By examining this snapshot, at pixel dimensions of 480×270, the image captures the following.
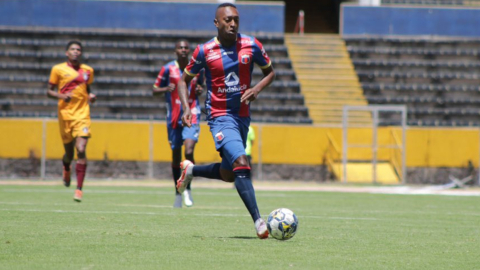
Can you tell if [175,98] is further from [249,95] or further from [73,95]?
[249,95]

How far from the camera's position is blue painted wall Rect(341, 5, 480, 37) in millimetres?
32344

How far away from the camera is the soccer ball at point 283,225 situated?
26.2 feet

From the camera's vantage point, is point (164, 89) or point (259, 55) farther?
point (164, 89)

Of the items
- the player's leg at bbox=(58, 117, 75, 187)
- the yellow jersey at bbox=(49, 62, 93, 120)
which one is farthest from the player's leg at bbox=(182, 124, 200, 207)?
the player's leg at bbox=(58, 117, 75, 187)

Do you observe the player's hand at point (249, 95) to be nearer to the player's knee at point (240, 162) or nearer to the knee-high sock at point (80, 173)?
the player's knee at point (240, 162)

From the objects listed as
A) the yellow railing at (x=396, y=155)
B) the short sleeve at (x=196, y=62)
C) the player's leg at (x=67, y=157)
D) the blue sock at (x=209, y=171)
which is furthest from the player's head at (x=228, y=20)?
the yellow railing at (x=396, y=155)

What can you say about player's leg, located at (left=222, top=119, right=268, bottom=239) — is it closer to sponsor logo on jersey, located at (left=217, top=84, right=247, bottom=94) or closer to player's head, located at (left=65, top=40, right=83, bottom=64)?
sponsor logo on jersey, located at (left=217, top=84, right=247, bottom=94)

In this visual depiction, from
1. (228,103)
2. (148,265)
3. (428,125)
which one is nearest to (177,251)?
(148,265)

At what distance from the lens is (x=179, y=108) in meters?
13.7

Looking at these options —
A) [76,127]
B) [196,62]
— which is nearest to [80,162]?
[76,127]

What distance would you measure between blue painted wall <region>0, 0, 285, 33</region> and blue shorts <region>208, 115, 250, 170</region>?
2236cm

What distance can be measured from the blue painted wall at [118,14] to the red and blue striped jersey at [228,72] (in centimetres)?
2219

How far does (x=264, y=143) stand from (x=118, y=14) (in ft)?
30.3

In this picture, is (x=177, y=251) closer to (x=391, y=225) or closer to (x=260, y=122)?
(x=391, y=225)
